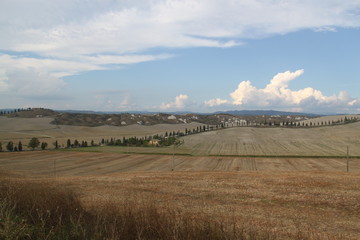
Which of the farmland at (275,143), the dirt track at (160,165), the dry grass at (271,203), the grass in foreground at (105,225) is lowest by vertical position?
the dirt track at (160,165)

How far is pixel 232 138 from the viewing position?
125 metres

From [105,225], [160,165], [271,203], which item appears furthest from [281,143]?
[105,225]

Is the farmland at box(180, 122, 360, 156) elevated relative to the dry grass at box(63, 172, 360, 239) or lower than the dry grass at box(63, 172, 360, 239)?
lower

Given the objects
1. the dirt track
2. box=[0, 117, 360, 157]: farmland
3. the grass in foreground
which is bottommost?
the dirt track

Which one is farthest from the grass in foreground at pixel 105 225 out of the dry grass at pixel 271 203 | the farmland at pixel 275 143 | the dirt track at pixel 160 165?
the farmland at pixel 275 143

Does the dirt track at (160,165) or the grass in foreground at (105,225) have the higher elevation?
the grass in foreground at (105,225)

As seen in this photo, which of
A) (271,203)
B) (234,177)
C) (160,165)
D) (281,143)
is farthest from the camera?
(281,143)

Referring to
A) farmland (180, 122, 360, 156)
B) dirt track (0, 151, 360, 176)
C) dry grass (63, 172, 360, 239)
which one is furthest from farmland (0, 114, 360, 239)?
farmland (180, 122, 360, 156)

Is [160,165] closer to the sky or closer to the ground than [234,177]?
closer to the ground

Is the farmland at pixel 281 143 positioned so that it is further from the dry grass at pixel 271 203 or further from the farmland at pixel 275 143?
the dry grass at pixel 271 203

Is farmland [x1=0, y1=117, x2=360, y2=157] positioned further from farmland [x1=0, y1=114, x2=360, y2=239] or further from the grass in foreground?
the grass in foreground

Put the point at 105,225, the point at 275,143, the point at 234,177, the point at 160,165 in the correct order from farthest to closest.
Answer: the point at 275,143 < the point at 160,165 < the point at 234,177 < the point at 105,225

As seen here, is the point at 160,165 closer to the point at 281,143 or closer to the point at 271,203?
the point at 271,203

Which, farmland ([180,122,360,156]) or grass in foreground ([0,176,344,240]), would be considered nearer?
grass in foreground ([0,176,344,240])
